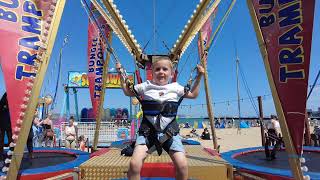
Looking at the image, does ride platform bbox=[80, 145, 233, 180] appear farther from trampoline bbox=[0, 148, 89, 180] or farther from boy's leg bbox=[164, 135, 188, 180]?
boy's leg bbox=[164, 135, 188, 180]

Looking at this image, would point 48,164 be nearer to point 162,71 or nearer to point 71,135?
point 162,71

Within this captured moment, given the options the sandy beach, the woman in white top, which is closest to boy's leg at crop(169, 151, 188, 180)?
the woman in white top

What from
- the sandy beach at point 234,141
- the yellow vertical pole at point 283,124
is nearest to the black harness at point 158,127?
the yellow vertical pole at point 283,124

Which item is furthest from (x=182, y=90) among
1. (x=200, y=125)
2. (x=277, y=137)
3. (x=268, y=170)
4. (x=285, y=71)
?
(x=200, y=125)

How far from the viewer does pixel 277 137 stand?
27.2ft

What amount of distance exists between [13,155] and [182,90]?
1999 millimetres

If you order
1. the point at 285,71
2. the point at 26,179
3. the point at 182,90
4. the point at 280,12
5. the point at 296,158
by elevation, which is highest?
the point at 280,12

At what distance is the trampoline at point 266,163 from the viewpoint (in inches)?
208

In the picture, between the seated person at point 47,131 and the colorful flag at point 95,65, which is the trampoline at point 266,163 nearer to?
the colorful flag at point 95,65

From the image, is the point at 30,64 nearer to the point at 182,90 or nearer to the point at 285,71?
the point at 182,90

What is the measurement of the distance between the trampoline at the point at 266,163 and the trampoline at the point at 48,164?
9.46ft

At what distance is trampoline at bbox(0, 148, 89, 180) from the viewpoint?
514cm

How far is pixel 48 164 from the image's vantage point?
20.8ft

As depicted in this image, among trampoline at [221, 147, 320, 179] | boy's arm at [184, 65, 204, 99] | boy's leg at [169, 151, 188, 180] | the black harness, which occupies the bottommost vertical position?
trampoline at [221, 147, 320, 179]
